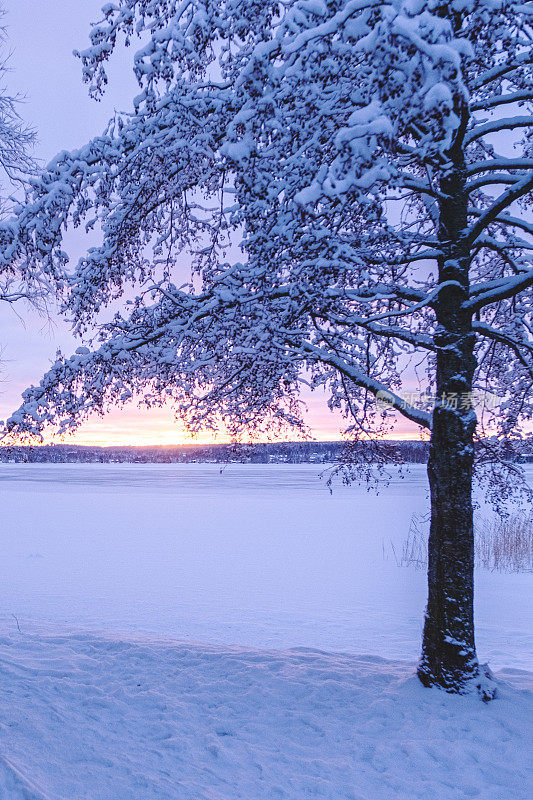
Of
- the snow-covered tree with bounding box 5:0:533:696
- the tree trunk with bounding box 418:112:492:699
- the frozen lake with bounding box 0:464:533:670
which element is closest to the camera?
the snow-covered tree with bounding box 5:0:533:696

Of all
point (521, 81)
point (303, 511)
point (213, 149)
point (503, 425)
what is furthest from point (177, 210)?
point (303, 511)

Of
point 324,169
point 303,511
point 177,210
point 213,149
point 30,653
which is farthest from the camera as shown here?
point 303,511

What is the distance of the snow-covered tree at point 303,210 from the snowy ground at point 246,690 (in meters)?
0.98

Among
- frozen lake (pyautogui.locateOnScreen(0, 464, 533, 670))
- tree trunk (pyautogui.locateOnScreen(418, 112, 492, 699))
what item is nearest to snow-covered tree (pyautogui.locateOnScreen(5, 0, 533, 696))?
tree trunk (pyautogui.locateOnScreen(418, 112, 492, 699))

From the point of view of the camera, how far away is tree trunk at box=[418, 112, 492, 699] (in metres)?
5.52

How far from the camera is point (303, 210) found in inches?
136

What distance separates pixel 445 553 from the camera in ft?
18.2

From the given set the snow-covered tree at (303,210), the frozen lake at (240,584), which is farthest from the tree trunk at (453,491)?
the frozen lake at (240,584)

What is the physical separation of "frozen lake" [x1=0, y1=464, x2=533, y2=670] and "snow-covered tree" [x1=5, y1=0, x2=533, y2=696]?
3867 mm

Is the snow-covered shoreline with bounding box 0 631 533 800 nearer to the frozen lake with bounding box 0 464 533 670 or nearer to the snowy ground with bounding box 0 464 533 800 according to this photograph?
the snowy ground with bounding box 0 464 533 800

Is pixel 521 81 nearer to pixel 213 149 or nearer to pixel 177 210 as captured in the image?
pixel 213 149

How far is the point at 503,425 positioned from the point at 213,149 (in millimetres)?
5062

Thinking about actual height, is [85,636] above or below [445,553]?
below

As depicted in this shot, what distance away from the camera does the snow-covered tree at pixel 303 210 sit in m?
3.37
